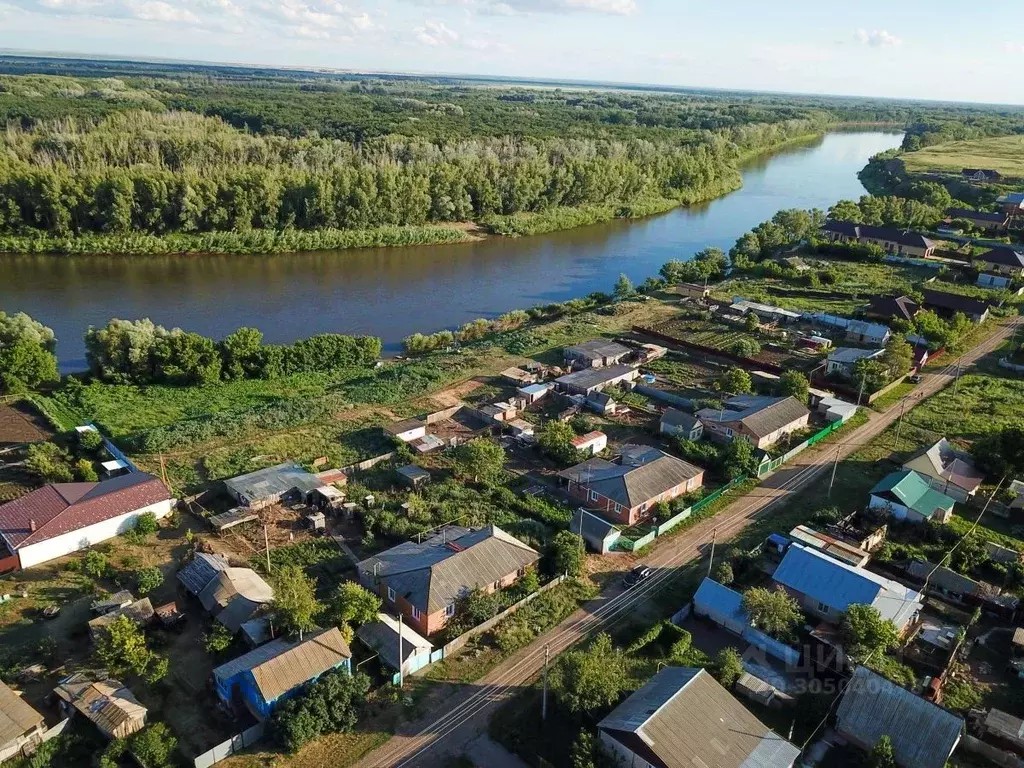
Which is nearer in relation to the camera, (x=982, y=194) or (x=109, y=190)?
(x=109, y=190)

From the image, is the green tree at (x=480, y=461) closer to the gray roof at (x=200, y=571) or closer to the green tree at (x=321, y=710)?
the gray roof at (x=200, y=571)

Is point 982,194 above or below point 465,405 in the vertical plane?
above

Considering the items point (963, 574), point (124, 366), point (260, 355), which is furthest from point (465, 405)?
point (963, 574)

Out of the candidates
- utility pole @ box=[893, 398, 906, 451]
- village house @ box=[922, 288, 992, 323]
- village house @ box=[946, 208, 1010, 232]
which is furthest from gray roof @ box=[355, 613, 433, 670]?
village house @ box=[946, 208, 1010, 232]

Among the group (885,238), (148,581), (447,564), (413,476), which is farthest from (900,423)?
(885,238)

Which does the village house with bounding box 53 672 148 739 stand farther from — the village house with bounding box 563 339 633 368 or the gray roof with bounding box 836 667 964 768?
the village house with bounding box 563 339 633 368

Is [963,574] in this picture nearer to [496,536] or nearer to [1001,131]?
[496,536]

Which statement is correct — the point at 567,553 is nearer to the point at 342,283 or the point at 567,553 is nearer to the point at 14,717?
the point at 14,717
